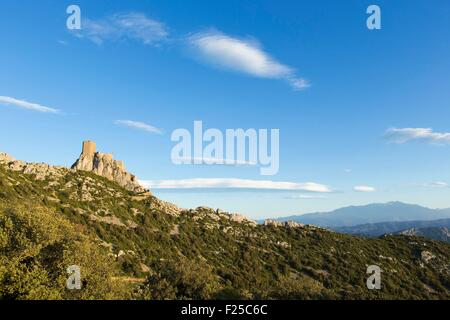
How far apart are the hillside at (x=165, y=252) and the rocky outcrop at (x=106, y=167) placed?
183 inches

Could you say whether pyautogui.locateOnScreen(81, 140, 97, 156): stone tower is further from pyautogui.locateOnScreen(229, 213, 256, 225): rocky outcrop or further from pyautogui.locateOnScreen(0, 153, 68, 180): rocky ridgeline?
pyautogui.locateOnScreen(229, 213, 256, 225): rocky outcrop

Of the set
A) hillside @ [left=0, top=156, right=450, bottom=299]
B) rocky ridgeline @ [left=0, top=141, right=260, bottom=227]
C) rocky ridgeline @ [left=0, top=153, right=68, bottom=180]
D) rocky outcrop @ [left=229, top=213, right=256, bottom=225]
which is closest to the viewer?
hillside @ [left=0, top=156, right=450, bottom=299]

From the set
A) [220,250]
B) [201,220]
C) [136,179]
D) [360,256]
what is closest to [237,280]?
[220,250]

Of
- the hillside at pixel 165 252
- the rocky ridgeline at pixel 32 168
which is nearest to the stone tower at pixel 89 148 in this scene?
the hillside at pixel 165 252

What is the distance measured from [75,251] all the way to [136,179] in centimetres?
8321

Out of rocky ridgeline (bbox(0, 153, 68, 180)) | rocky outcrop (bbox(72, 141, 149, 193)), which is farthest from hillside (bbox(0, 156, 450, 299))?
rocky outcrop (bbox(72, 141, 149, 193))

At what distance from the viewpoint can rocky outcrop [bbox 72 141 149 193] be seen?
4250 inches

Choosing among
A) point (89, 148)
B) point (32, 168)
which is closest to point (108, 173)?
point (89, 148)

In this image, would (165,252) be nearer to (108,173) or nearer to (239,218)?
(239,218)

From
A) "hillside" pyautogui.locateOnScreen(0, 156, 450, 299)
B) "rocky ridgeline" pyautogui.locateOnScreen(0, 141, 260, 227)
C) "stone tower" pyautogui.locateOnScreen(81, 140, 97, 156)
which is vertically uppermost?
"stone tower" pyautogui.locateOnScreen(81, 140, 97, 156)

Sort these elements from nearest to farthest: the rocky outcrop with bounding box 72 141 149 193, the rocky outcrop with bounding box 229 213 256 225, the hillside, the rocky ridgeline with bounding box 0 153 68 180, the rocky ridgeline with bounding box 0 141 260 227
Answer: the hillside
the rocky ridgeline with bounding box 0 153 68 180
the rocky ridgeline with bounding box 0 141 260 227
the rocky outcrop with bounding box 72 141 149 193
the rocky outcrop with bounding box 229 213 256 225

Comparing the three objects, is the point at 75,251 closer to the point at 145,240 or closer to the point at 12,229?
the point at 12,229

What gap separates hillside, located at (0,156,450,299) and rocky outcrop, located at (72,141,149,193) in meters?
4.65
